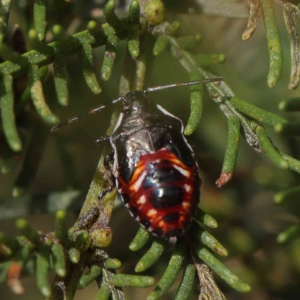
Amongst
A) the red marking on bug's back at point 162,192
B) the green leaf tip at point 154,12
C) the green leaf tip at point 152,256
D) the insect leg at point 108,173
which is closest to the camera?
the green leaf tip at point 152,256

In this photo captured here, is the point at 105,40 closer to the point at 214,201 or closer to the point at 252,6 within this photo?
the point at 252,6

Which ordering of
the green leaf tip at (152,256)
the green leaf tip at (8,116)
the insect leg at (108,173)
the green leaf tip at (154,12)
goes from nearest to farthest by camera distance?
the green leaf tip at (8,116)
the green leaf tip at (152,256)
the insect leg at (108,173)
the green leaf tip at (154,12)

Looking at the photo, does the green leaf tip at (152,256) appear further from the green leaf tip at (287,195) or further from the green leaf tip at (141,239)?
the green leaf tip at (287,195)

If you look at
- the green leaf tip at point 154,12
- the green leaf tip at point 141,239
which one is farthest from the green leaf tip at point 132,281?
the green leaf tip at point 154,12

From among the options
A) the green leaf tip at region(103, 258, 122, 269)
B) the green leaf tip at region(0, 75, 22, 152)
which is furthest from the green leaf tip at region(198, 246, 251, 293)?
the green leaf tip at region(0, 75, 22, 152)

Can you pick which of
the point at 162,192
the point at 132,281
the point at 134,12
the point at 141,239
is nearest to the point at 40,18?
the point at 134,12

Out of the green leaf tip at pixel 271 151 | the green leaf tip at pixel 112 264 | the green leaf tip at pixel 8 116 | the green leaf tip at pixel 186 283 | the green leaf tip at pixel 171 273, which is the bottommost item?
the green leaf tip at pixel 186 283

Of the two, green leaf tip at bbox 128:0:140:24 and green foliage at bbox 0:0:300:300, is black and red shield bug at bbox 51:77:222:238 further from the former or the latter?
green leaf tip at bbox 128:0:140:24
